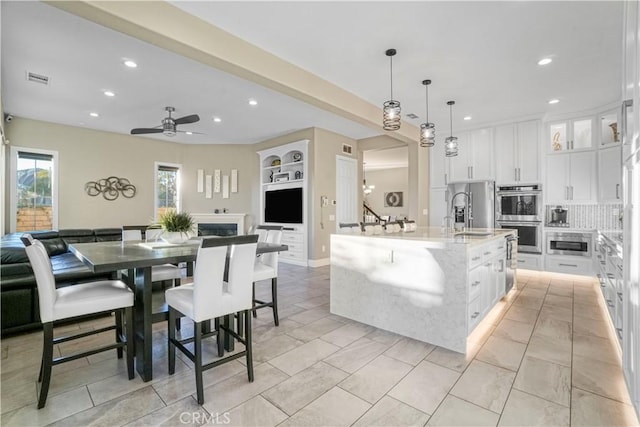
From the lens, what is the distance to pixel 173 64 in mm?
3518

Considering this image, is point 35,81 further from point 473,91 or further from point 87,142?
point 473,91

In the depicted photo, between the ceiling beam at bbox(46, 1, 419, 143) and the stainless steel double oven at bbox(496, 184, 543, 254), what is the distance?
374 cm

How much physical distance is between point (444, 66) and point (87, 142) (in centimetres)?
713

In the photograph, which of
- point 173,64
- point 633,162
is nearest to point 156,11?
point 173,64

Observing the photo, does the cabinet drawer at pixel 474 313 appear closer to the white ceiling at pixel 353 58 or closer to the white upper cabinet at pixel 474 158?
the white ceiling at pixel 353 58

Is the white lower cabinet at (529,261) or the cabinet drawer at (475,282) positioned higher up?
the cabinet drawer at (475,282)

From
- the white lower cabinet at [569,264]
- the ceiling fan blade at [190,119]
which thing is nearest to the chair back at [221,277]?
the ceiling fan blade at [190,119]

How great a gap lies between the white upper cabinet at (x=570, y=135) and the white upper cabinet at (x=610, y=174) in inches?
12.4

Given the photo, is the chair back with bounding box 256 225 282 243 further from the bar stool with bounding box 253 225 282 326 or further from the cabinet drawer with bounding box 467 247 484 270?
the cabinet drawer with bounding box 467 247 484 270

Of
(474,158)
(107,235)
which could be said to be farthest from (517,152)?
(107,235)

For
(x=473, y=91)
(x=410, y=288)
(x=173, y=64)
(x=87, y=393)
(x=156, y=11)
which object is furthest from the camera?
(x=473, y=91)

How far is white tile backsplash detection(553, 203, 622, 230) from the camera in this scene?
485 cm

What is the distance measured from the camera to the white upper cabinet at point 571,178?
16.3 ft

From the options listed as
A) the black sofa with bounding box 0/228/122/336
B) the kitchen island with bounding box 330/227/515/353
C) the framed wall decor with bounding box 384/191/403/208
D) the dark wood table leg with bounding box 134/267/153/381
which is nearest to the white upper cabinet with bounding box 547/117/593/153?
the kitchen island with bounding box 330/227/515/353
